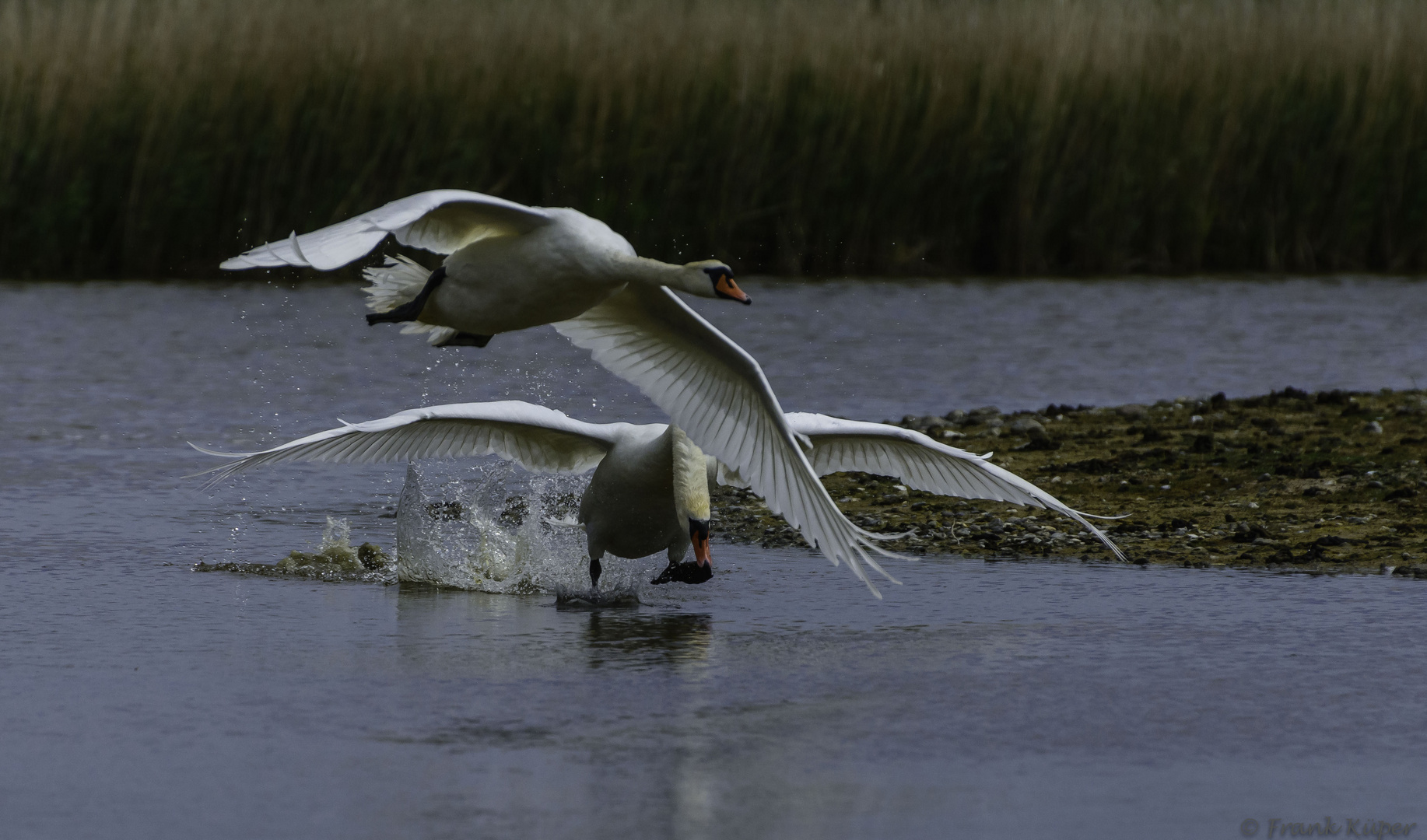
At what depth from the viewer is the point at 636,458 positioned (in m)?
7.37

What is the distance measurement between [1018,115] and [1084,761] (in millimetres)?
13190

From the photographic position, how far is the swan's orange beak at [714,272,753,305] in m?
6.39

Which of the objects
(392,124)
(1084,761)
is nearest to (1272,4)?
(392,124)

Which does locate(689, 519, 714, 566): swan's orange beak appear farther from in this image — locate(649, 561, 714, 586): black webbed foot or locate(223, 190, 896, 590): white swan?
locate(223, 190, 896, 590): white swan

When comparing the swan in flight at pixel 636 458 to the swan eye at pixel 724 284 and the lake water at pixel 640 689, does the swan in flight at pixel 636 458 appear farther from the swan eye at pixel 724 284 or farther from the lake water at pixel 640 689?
the swan eye at pixel 724 284

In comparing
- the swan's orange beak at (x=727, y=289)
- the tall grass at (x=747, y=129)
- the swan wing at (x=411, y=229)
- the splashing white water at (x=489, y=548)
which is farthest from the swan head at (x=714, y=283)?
the tall grass at (x=747, y=129)

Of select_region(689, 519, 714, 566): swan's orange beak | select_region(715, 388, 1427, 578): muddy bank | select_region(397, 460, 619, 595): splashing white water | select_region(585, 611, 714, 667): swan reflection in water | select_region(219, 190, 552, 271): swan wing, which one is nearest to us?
select_region(219, 190, 552, 271): swan wing

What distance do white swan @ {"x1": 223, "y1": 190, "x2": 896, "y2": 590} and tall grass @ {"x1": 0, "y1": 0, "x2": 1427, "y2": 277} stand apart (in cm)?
951

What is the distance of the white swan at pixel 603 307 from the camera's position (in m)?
6.28

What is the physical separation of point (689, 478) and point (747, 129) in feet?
33.6

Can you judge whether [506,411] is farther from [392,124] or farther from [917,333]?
[392,124]

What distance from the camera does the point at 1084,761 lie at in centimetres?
488

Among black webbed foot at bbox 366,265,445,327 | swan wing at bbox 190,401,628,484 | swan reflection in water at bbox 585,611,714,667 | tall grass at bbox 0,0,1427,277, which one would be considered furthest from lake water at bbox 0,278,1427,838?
tall grass at bbox 0,0,1427,277

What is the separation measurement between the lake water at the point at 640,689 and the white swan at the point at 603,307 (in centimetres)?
56
